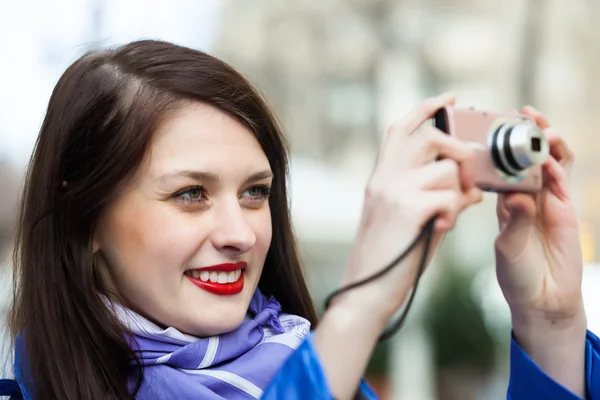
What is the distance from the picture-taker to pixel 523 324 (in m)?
1.59

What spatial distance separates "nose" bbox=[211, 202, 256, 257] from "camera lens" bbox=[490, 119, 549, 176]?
0.47 meters

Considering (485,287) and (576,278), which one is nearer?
(576,278)

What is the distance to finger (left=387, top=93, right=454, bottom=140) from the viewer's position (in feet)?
4.08

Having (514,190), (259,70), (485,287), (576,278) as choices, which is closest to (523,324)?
(576,278)

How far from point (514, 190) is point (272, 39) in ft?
30.9

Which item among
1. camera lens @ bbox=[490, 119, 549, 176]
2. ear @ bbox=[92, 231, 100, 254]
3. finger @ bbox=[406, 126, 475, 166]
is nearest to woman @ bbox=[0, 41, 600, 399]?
ear @ bbox=[92, 231, 100, 254]

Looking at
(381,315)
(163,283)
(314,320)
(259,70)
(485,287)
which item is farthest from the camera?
(259,70)

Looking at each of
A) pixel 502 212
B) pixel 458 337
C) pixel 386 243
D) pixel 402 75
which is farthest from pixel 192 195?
pixel 402 75

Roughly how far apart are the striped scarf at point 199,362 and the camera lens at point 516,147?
596 mm

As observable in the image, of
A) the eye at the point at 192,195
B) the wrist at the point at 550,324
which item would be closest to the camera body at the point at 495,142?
the wrist at the point at 550,324

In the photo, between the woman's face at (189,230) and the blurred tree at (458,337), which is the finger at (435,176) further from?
the blurred tree at (458,337)

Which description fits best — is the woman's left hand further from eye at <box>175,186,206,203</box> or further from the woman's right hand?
eye at <box>175,186,206,203</box>

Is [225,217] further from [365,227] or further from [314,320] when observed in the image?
[314,320]

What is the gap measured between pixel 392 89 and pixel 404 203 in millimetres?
8572
